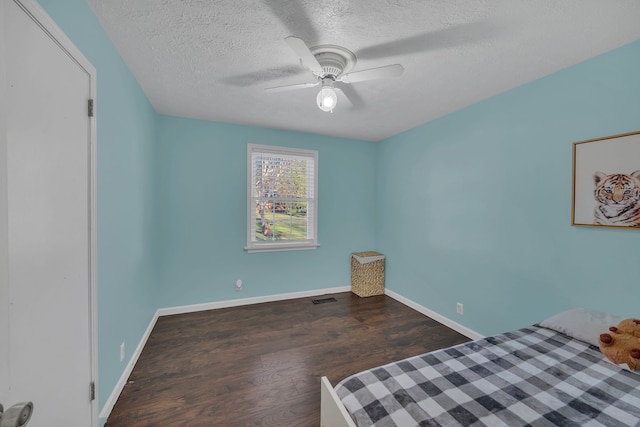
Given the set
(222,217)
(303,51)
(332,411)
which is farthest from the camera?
(222,217)

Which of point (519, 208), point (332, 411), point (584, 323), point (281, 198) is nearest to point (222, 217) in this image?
point (281, 198)

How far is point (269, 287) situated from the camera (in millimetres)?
3594

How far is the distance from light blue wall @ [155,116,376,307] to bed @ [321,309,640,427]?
8.14 ft

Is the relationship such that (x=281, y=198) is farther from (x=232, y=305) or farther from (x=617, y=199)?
(x=617, y=199)

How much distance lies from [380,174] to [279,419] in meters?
3.48

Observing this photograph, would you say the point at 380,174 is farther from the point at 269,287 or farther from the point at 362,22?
the point at 362,22

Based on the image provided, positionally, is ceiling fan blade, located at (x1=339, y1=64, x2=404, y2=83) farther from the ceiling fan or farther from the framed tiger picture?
the framed tiger picture

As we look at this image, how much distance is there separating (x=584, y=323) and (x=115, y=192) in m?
3.26

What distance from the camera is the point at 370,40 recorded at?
1642 millimetres

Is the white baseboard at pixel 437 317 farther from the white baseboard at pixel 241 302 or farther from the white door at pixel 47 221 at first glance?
the white door at pixel 47 221

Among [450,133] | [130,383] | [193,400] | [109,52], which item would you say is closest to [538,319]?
[450,133]

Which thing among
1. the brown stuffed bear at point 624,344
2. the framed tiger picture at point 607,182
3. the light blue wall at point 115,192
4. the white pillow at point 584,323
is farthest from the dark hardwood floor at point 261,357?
the framed tiger picture at point 607,182

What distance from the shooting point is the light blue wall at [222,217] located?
3.13 meters

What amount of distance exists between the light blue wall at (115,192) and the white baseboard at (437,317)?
3.17 m
